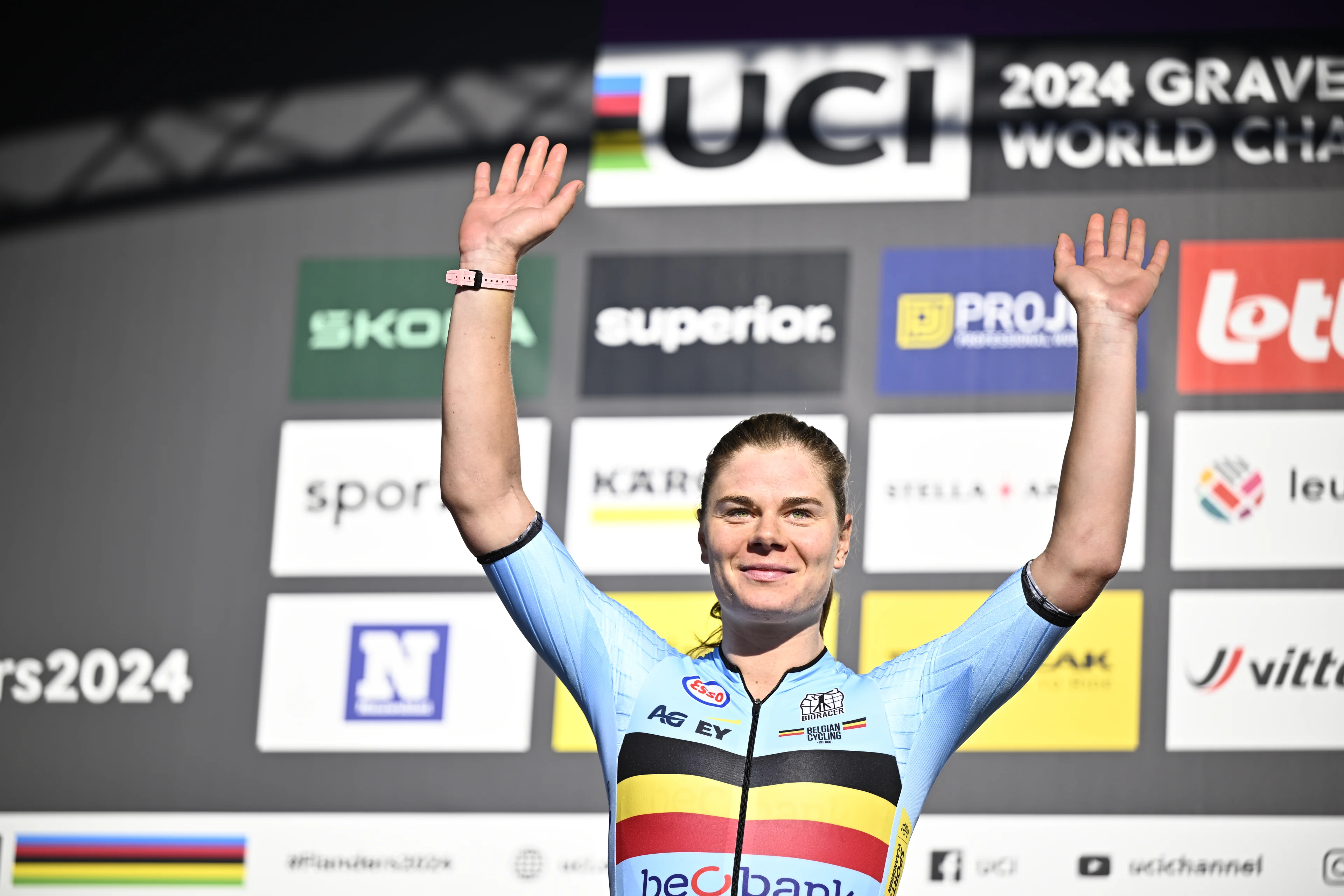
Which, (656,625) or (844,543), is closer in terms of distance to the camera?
(844,543)

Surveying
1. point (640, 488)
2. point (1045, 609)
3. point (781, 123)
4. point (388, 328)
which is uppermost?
point (781, 123)

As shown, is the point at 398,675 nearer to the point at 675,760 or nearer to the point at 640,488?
the point at 640,488

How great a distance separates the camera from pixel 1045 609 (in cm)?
211

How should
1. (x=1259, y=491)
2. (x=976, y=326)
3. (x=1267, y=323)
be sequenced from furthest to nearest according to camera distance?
1. (x=976, y=326)
2. (x=1267, y=323)
3. (x=1259, y=491)

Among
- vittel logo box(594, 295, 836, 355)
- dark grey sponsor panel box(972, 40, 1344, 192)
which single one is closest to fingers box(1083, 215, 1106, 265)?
vittel logo box(594, 295, 836, 355)

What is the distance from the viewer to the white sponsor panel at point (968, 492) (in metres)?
4.68

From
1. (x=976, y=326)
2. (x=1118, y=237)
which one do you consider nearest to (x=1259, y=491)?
(x=976, y=326)

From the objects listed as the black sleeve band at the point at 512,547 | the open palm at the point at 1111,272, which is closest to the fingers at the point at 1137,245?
the open palm at the point at 1111,272

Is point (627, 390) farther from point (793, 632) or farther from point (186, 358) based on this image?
point (793, 632)

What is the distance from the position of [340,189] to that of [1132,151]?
98.4 inches

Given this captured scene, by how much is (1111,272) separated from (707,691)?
76cm

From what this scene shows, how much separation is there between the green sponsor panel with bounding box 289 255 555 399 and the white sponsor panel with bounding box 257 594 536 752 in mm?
671

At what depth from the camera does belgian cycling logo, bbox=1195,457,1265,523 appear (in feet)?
15.1

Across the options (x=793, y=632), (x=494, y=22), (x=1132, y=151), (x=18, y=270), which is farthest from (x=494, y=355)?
(x=18, y=270)
